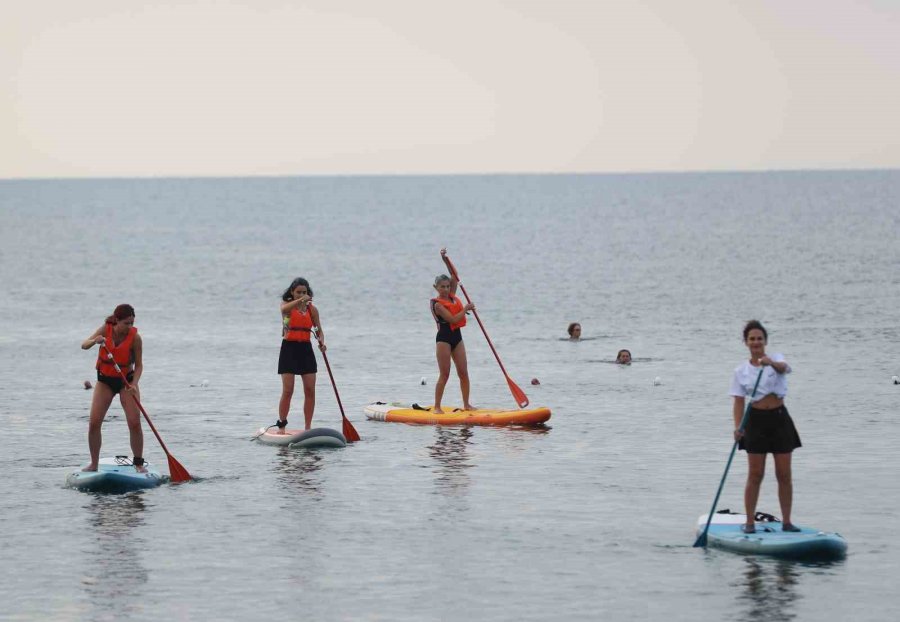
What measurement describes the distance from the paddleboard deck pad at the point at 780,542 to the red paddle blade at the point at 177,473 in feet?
20.2

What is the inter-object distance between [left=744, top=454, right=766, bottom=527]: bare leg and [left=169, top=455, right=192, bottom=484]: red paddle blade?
6627 millimetres

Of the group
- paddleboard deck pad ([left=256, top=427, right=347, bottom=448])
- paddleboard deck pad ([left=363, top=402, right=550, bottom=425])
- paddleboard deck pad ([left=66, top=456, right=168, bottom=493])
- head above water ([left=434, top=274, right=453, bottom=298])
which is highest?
head above water ([left=434, top=274, right=453, bottom=298])

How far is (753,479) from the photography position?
13602mm

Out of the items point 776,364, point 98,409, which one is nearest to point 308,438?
point 98,409

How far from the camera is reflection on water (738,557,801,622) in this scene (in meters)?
12.2

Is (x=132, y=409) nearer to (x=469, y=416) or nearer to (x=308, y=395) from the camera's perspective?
(x=308, y=395)

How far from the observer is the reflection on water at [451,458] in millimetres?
17344

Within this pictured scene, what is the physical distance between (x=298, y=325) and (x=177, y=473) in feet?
9.15

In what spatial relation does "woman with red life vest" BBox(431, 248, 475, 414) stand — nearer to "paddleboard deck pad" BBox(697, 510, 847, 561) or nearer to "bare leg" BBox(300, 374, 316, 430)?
"bare leg" BBox(300, 374, 316, 430)

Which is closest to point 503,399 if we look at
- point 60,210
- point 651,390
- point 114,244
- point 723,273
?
point 651,390

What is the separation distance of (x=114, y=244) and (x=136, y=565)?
9338 cm

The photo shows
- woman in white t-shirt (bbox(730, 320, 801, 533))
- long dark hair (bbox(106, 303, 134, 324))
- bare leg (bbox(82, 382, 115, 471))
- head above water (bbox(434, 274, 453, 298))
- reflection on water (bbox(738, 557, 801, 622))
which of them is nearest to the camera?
reflection on water (bbox(738, 557, 801, 622))

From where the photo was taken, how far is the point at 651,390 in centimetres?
2709

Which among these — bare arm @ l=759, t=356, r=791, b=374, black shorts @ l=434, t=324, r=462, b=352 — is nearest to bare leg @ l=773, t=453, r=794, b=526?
bare arm @ l=759, t=356, r=791, b=374
